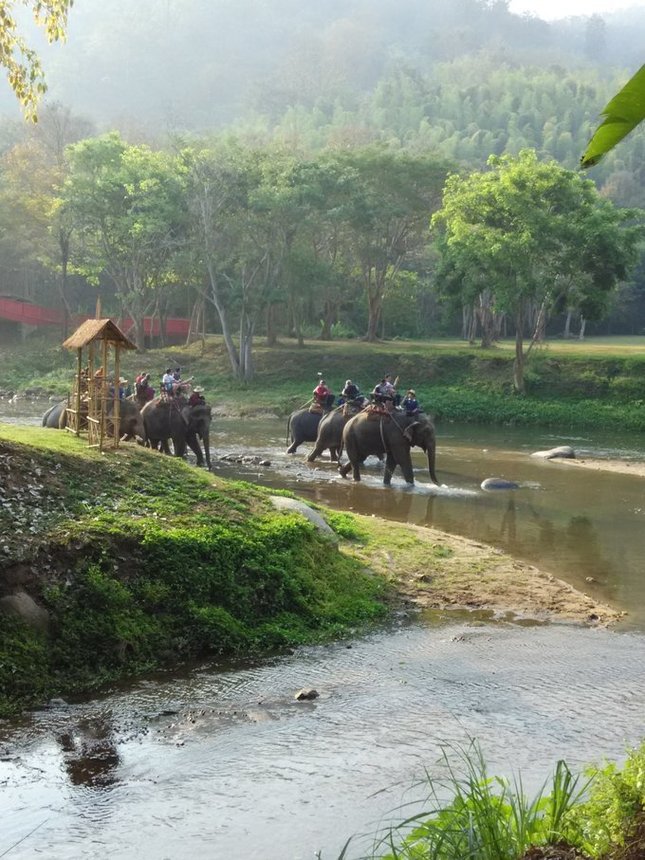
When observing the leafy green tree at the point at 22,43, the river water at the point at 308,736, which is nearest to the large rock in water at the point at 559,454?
the river water at the point at 308,736

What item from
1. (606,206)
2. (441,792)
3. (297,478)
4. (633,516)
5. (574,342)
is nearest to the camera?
(441,792)

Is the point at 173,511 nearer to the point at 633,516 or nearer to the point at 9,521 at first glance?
the point at 9,521

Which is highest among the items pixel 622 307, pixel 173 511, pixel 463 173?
pixel 463 173

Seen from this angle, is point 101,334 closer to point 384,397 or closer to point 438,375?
point 384,397

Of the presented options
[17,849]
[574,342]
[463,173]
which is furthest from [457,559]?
[574,342]

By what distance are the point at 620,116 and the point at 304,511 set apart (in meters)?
9.80

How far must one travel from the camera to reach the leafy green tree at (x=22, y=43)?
43.4ft

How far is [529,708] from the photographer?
9766mm

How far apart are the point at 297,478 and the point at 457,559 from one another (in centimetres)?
1024

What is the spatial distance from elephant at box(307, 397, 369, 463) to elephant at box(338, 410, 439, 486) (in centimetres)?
220

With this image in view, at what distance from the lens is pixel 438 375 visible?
4809cm

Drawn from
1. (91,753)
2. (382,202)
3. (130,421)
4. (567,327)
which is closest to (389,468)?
(130,421)

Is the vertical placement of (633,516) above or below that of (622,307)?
below

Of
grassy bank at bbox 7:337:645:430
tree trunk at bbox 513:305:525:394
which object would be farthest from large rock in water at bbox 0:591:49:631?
tree trunk at bbox 513:305:525:394
